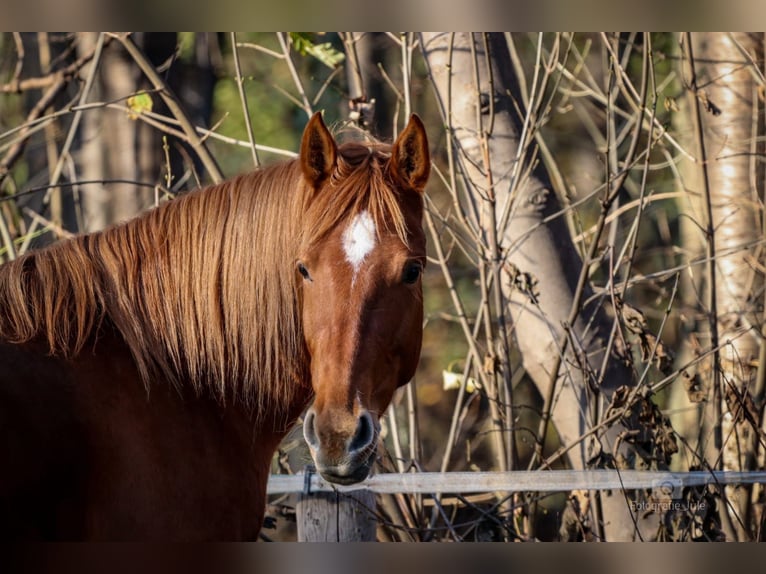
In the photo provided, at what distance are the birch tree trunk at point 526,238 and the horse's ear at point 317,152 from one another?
4.56 ft

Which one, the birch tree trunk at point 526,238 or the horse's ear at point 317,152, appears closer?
the horse's ear at point 317,152

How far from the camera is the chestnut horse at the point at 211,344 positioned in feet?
7.16

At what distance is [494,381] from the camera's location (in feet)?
12.6

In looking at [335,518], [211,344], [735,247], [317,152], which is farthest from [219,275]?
[735,247]

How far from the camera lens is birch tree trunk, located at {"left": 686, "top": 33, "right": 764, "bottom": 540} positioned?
3719mm

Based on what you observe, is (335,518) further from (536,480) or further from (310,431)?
(310,431)

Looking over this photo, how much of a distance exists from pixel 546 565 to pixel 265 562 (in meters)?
1.04

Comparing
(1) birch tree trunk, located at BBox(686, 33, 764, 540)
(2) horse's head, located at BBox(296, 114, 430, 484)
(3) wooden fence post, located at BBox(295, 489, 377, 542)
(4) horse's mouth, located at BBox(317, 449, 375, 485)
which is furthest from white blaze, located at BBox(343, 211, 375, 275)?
(1) birch tree trunk, located at BBox(686, 33, 764, 540)

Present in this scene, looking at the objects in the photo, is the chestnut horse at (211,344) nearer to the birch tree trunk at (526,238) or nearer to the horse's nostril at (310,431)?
the horse's nostril at (310,431)

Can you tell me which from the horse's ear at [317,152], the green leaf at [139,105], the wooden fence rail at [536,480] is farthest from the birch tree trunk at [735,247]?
the green leaf at [139,105]

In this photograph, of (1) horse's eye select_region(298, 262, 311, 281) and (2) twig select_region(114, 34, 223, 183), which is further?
(2) twig select_region(114, 34, 223, 183)

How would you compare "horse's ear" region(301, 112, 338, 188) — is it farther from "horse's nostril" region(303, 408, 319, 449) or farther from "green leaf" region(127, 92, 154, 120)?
"green leaf" region(127, 92, 154, 120)

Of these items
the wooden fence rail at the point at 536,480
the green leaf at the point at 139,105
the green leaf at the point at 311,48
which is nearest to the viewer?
the wooden fence rail at the point at 536,480

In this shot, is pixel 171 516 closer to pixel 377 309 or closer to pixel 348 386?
pixel 348 386
